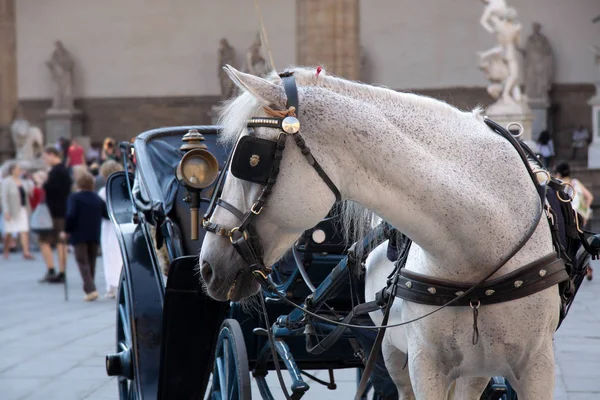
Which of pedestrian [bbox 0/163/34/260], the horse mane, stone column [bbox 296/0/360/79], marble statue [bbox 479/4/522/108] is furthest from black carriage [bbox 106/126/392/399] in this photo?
stone column [bbox 296/0/360/79]

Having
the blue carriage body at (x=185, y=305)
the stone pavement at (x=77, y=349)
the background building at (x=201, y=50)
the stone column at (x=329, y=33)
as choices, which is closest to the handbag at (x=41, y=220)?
the stone pavement at (x=77, y=349)

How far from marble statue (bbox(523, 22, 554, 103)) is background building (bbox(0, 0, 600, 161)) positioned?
35 centimetres

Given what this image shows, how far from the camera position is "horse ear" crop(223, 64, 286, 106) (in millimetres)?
2366

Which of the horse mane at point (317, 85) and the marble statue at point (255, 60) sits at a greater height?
the marble statue at point (255, 60)

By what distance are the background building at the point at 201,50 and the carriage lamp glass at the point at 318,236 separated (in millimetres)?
21324

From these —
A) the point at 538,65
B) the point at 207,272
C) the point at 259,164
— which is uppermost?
the point at 538,65

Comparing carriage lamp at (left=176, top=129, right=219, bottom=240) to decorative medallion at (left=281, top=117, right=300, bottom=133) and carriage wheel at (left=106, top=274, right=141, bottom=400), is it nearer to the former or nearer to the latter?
carriage wheel at (left=106, top=274, right=141, bottom=400)

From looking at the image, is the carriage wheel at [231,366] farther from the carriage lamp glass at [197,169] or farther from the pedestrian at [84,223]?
the pedestrian at [84,223]

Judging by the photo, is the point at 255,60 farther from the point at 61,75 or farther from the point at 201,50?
the point at 61,75

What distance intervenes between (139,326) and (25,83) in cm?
2623

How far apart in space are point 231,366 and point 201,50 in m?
24.4

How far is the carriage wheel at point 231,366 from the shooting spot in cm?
325

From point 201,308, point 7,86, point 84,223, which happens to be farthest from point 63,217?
point 7,86

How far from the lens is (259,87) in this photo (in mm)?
2402
